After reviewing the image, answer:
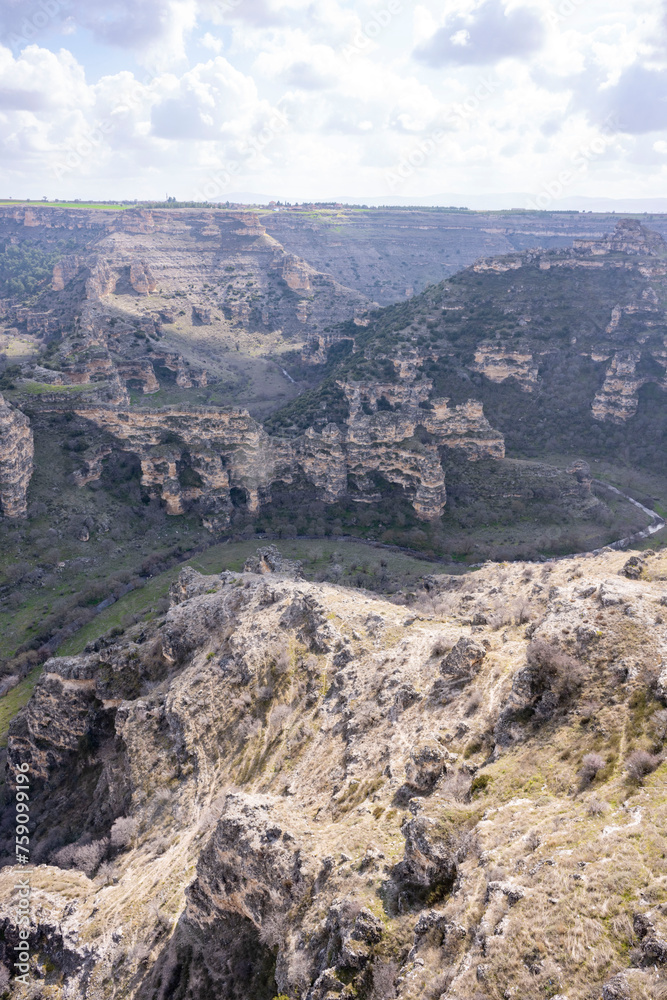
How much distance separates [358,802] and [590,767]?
8939mm

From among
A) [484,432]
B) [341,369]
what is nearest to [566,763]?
[484,432]

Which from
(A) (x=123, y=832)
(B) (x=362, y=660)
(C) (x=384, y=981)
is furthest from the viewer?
(B) (x=362, y=660)

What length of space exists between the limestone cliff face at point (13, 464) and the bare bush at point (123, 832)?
154 ft

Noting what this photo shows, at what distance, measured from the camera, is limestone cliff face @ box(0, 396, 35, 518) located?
64.2 m

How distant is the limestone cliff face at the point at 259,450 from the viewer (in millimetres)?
74750

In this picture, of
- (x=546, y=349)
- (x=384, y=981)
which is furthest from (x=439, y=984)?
(x=546, y=349)

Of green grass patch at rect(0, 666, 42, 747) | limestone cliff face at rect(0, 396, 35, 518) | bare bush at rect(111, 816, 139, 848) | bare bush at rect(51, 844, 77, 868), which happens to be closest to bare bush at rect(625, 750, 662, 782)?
bare bush at rect(111, 816, 139, 848)

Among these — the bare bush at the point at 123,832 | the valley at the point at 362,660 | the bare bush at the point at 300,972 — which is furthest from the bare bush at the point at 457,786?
the bare bush at the point at 123,832

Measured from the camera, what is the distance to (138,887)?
24.0 m

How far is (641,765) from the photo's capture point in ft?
47.8

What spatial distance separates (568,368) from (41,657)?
90.0 metres

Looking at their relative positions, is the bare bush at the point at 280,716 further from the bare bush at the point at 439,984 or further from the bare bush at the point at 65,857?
the bare bush at the point at 439,984

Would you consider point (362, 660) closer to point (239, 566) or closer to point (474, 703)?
point (474, 703)

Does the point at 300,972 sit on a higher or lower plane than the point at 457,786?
lower
